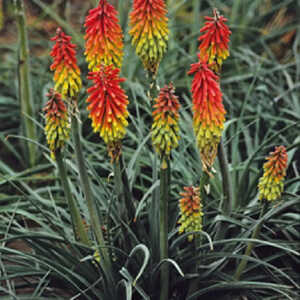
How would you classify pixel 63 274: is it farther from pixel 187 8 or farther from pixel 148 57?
pixel 187 8

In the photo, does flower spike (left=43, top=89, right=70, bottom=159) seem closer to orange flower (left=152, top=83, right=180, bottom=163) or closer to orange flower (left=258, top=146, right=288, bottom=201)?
orange flower (left=152, top=83, right=180, bottom=163)

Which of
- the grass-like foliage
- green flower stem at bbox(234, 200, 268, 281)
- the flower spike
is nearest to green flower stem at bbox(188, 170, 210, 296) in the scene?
the grass-like foliage

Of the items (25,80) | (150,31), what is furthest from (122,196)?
(25,80)

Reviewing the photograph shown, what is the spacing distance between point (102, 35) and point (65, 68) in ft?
0.74

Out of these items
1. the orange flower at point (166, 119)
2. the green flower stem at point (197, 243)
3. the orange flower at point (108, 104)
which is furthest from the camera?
the green flower stem at point (197, 243)

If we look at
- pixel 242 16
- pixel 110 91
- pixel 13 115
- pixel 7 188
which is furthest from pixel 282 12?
pixel 110 91

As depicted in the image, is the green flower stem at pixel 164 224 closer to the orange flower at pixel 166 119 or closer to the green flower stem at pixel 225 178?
the orange flower at pixel 166 119

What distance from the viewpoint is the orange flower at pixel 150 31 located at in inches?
81.4

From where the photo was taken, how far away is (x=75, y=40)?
16.1 feet

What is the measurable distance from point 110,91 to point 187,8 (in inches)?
186

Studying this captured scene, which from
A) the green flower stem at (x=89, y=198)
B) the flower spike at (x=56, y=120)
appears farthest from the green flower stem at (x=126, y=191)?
the flower spike at (x=56, y=120)

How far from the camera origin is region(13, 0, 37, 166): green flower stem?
11.3 feet

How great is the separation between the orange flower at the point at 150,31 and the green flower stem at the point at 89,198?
15.7 inches

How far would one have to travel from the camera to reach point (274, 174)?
2.12 meters
